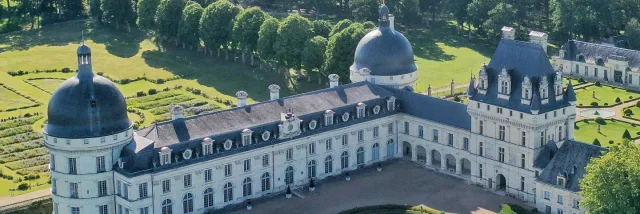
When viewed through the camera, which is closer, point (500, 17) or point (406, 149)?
point (406, 149)

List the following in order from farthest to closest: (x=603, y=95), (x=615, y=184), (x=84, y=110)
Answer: (x=603, y=95) → (x=84, y=110) → (x=615, y=184)

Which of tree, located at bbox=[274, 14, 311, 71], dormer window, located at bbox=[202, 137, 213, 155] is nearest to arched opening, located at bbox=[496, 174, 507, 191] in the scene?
dormer window, located at bbox=[202, 137, 213, 155]

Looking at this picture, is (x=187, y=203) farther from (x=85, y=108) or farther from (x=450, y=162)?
(x=450, y=162)

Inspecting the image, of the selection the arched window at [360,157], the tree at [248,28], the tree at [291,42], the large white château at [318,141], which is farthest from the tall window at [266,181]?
the tree at [248,28]

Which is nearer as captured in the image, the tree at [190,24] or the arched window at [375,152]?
the arched window at [375,152]

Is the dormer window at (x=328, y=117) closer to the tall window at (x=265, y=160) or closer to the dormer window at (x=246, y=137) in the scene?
the tall window at (x=265, y=160)

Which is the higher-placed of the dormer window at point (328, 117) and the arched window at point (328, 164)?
the dormer window at point (328, 117)

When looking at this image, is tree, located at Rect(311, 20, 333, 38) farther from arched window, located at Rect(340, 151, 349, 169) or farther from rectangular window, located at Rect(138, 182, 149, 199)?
rectangular window, located at Rect(138, 182, 149, 199)

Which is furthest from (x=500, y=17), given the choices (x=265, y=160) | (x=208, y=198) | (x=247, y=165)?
(x=208, y=198)
